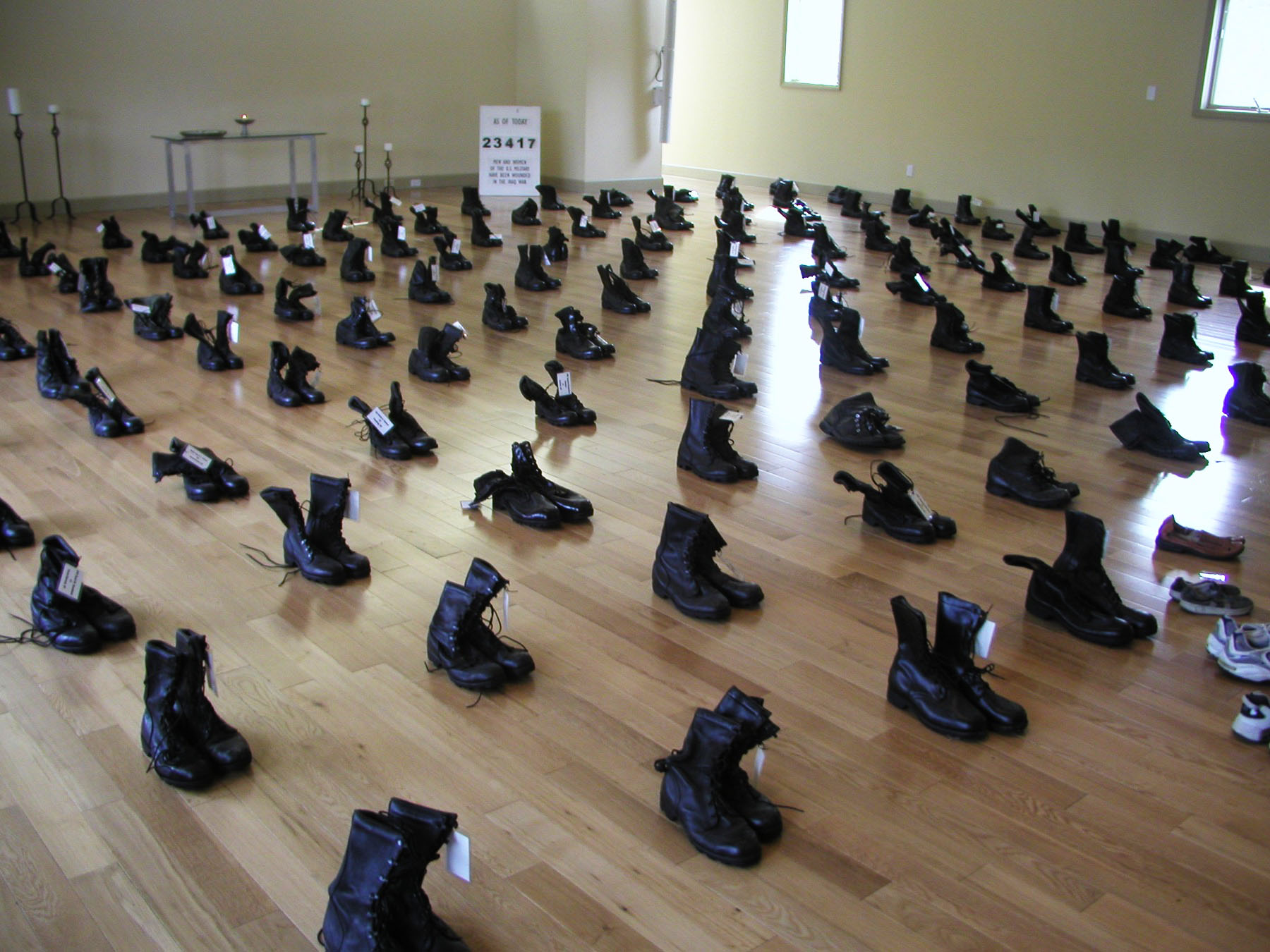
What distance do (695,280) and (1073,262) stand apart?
355 centimetres

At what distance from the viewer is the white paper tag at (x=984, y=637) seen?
2.90m

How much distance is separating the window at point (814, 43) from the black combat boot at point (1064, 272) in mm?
5290

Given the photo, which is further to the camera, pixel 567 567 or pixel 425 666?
pixel 567 567

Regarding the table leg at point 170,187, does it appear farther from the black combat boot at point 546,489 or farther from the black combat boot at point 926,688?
the black combat boot at point 926,688

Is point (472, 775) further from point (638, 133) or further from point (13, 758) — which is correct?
point (638, 133)

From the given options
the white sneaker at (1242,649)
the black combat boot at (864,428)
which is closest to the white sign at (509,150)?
the black combat boot at (864,428)

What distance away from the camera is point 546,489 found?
4.19 metres

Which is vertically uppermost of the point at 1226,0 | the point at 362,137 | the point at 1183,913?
the point at 1226,0

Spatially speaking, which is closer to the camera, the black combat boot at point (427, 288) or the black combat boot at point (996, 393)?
the black combat boot at point (996, 393)

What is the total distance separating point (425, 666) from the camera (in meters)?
3.12

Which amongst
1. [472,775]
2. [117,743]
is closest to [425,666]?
[472,775]

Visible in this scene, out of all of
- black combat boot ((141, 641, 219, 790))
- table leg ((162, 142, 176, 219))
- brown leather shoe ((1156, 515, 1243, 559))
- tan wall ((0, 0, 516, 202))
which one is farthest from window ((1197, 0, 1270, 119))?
black combat boot ((141, 641, 219, 790))

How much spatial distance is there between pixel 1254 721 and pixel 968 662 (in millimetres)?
685

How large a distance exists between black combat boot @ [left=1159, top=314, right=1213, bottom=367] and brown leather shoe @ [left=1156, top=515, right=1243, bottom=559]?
289 centimetres
